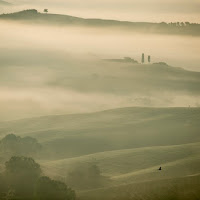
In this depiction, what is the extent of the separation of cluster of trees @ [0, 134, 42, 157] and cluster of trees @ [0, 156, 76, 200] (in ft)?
111

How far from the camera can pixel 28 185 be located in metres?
97.6

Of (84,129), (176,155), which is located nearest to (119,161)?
(176,155)

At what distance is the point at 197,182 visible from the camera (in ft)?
307

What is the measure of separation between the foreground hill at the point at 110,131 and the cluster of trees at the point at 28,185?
142 ft

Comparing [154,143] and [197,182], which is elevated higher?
[197,182]

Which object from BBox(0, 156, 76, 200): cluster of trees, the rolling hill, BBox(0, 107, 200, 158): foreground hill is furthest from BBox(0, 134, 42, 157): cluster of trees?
BBox(0, 156, 76, 200): cluster of trees

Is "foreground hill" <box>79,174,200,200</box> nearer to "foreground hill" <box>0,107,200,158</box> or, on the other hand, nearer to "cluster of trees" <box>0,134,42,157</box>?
"cluster of trees" <box>0,134,42,157</box>

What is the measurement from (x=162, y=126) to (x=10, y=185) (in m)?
90.3

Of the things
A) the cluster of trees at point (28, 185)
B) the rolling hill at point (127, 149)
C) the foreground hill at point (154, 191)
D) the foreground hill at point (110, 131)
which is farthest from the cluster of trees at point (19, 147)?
the foreground hill at point (154, 191)

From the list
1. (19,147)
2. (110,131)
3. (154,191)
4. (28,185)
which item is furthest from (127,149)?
(154,191)

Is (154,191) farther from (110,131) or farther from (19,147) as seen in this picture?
(110,131)

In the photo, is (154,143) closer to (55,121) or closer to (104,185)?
(55,121)

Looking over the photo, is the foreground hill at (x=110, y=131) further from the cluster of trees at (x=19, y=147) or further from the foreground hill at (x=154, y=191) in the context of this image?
the foreground hill at (x=154, y=191)

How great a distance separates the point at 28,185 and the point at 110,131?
78.8 meters
